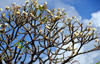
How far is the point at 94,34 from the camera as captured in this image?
652cm

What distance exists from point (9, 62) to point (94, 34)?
452 cm

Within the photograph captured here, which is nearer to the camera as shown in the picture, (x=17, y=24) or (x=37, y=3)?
(x=17, y=24)

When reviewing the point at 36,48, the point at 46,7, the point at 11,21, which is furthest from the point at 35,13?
the point at 36,48

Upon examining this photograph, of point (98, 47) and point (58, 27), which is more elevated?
point (58, 27)

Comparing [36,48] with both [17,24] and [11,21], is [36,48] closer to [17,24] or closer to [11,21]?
[17,24]

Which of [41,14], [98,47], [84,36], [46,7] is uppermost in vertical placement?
[46,7]

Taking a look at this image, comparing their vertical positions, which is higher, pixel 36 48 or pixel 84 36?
pixel 84 36

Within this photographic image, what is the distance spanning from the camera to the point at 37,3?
21.6 ft

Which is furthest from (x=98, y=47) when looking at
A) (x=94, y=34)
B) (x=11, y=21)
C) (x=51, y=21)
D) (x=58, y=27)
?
(x=11, y=21)

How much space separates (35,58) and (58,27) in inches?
77.3

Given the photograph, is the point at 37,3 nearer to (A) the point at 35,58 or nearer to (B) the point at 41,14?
(B) the point at 41,14

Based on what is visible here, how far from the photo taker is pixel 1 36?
20.6 feet

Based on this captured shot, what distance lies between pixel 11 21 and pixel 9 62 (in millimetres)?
2059

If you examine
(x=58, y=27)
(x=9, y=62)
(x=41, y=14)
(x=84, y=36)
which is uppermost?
(x=41, y=14)
